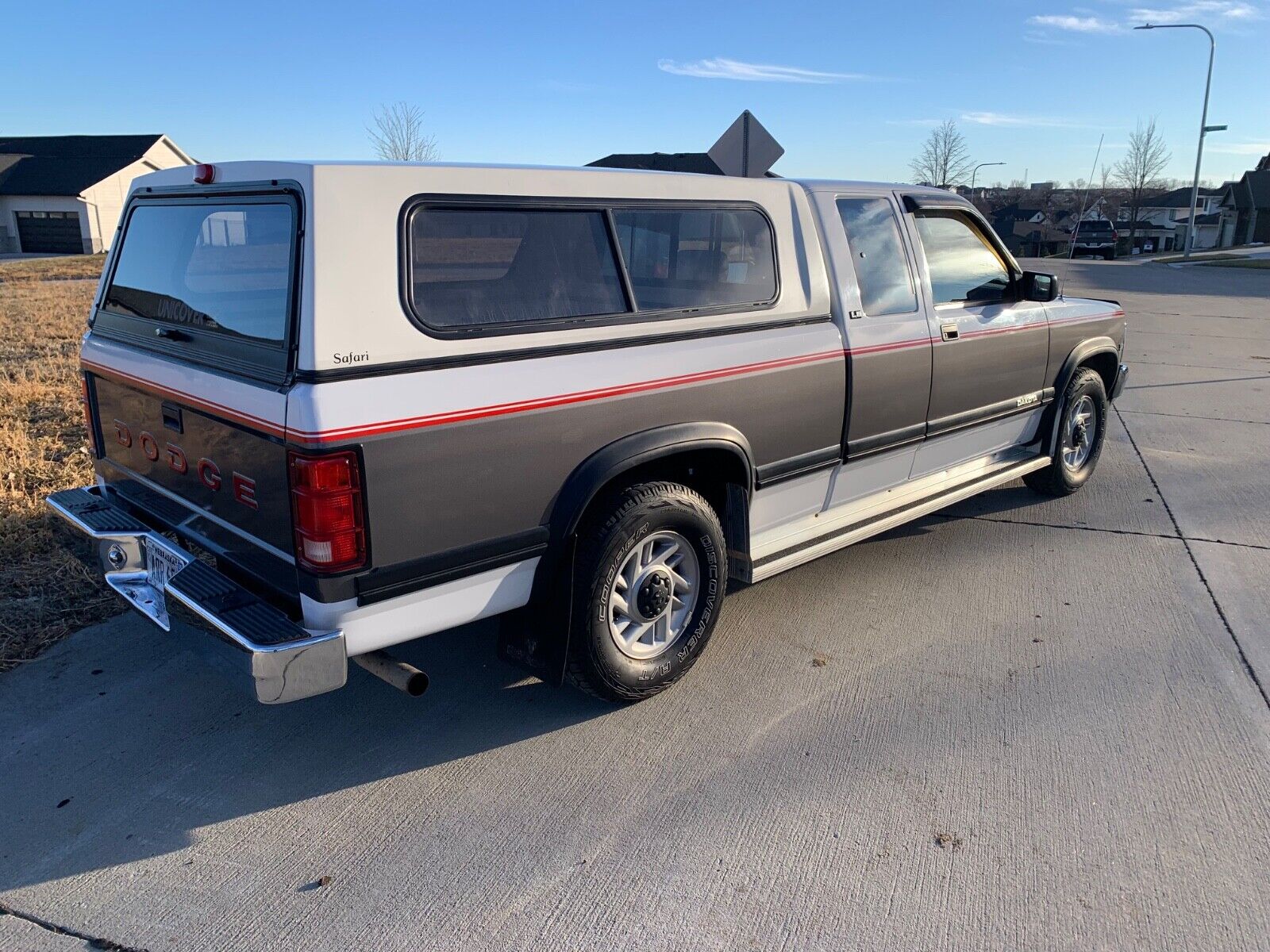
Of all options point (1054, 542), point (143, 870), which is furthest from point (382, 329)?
point (1054, 542)

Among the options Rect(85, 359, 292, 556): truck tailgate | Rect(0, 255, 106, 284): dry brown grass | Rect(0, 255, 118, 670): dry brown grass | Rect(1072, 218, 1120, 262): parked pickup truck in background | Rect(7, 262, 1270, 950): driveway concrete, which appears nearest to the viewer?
Rect(7, 262, 1270, 950): driveway concrete

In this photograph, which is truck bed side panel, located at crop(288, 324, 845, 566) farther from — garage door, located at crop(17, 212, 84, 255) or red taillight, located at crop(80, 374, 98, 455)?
garage door, located at crop(17, 212, 84, 255)

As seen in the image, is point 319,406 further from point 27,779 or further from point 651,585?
point 27,779

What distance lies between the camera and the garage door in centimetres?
4319

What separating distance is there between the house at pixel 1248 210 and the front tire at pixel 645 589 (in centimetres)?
7768

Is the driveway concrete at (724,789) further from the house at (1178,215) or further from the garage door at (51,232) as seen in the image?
the house at (1178,215)

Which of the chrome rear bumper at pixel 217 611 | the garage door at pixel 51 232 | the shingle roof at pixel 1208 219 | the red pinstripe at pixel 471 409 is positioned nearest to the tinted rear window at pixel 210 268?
the red pinstripe at pixel 471 409

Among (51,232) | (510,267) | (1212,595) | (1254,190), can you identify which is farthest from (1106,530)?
(1254,190)

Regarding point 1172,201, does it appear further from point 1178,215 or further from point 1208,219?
point 1208,219

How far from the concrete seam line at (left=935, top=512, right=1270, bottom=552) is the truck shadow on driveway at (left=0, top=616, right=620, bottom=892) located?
10.4 feet

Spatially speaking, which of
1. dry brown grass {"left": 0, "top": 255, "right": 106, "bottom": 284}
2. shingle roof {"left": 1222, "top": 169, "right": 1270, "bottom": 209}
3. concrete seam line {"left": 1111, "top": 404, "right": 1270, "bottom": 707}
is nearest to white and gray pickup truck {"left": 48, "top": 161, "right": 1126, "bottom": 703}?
concrete seam line {"left": 1111, "top": 404, "right": 1270, "bottom": 707}

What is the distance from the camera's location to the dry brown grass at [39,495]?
4207 mm

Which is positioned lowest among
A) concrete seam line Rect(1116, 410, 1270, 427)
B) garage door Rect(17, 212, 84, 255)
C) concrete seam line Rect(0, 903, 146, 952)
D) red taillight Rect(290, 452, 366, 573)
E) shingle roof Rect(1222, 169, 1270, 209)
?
concrete seam line Rect(0, 903, 146, 952)

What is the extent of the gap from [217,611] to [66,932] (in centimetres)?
91
